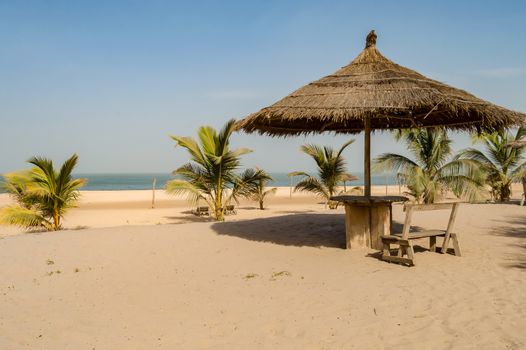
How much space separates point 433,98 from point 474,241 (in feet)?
10.1

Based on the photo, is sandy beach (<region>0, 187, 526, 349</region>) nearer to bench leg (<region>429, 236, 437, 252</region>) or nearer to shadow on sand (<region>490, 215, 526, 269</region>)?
shadow on sand (<region>490, 215, 526, 269</region>)

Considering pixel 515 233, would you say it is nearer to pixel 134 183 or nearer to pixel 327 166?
pixel 327 166

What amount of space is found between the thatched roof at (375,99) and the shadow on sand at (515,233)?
220 centimetres

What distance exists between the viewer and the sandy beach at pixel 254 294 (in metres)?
3.47

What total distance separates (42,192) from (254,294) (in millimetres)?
7727

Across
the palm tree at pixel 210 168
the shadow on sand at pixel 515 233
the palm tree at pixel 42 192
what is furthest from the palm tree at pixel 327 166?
the palm tree at pixel 42 192

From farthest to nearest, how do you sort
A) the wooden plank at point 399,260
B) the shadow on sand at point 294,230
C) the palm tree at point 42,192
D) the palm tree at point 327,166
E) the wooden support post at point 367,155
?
the palm tree at point 327,166
the palm tree at point 42,192
the shadow on sand at point 294,230
the wooden support post at point 367,155
the wooden plank at point 399,260

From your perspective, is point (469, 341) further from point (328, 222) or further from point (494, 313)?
point (328, 222)

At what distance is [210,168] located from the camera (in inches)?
444

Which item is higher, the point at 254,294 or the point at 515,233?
the point at 515,233

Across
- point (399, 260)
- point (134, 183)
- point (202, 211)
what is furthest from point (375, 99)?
point (134, 183)

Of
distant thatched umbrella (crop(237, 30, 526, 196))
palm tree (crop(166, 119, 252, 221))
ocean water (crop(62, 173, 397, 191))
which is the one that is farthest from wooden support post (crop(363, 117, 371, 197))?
ocean water (crop(62, 173, 397, 191))

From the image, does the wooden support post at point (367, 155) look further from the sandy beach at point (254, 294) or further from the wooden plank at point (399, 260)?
the wooden plank at point (399, 260)

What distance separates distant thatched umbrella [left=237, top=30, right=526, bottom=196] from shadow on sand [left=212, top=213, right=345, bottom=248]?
1401mm
